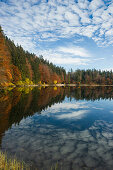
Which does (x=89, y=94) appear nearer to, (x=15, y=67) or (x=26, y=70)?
(x=15, y=67)

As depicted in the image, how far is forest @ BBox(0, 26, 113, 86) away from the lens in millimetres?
35297

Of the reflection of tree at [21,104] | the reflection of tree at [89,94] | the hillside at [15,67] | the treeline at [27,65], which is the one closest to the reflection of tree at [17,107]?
the reflection of tree at [21,104]

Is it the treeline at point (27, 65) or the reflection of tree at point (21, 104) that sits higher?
the treeline at point (27, 65)

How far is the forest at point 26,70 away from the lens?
3530 cm

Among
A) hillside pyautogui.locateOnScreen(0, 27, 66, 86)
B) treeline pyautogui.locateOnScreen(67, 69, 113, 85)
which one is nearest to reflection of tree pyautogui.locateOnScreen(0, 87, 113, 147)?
hillside pyautogui.locateOnScreen(0, 27, 66, 86)

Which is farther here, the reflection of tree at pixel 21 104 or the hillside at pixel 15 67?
the hillside at pixel 15 67

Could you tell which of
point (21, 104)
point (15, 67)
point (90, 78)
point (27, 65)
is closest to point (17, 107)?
point (21, 104)

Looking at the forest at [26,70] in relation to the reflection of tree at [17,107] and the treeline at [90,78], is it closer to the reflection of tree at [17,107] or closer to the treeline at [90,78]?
the treeline at [90,78]

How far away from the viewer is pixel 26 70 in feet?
213

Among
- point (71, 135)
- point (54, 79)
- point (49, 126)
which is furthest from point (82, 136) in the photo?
point (54, 79)

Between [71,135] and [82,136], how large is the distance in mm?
701

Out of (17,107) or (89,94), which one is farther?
(89,94)

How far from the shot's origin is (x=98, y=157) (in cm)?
554

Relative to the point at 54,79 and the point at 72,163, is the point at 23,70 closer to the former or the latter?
the point at 54,79
